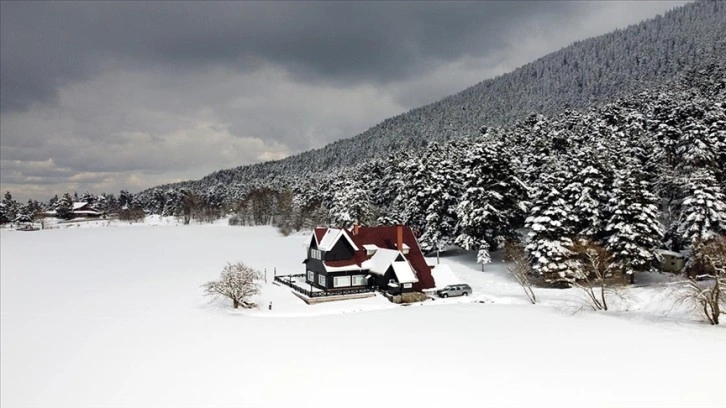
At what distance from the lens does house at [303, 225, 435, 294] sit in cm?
4041

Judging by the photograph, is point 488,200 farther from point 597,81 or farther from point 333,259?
point 597,81

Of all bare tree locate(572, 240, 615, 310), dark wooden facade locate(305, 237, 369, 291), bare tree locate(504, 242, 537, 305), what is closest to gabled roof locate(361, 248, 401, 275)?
dark wooden facade locate(305, 237, 369, 291)

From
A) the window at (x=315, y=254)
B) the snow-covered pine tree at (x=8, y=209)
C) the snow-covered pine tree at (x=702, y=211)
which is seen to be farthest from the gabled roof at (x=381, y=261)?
the snow-covered pine tree at (x=8, y=209)

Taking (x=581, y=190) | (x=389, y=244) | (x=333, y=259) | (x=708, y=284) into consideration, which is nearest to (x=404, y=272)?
(x=389, y=244)

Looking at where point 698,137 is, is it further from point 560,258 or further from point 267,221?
point 267,221

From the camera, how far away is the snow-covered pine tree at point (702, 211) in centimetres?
3500

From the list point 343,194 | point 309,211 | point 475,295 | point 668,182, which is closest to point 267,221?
point 309,211

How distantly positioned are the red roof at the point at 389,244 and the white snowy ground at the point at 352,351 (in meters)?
3.73

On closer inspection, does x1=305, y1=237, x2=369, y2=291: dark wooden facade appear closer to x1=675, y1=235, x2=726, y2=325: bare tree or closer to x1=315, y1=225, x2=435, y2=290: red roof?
x1=315, y1=225, x2=435, y2=290: red roof

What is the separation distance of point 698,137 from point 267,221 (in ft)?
312

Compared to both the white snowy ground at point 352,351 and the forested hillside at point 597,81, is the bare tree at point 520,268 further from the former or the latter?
the forested hillside at point 597,81

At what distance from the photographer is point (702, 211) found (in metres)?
35.5

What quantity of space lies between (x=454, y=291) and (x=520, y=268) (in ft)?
21.2

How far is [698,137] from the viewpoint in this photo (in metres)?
48.7
